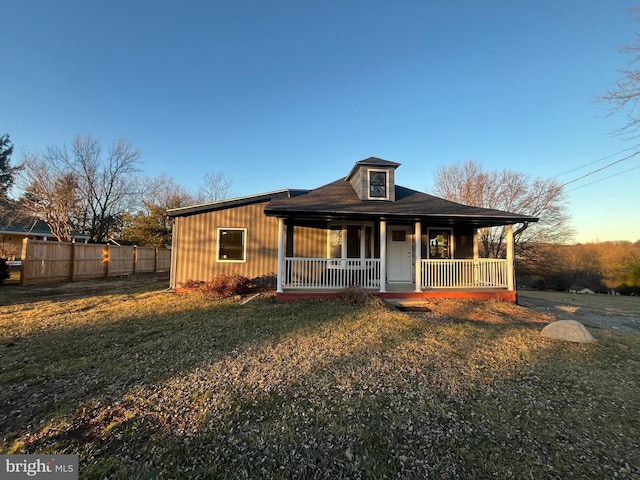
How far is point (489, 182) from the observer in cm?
2628

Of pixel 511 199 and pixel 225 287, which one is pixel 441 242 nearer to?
pixel 225 287

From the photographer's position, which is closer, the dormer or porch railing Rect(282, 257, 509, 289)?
porch railing Rect(282, 257, 509, 289)

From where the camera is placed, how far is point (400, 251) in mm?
11242

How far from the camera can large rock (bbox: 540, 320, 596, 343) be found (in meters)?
5.49

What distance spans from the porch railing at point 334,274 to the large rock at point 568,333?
474 centimetres

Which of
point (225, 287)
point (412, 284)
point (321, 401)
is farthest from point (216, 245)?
point (321, 401)

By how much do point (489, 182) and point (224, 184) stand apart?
28293 mm

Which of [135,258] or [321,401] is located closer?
[321,401]

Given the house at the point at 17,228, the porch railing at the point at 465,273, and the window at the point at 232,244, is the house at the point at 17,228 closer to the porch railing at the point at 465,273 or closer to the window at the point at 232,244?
the window at the point at 232,244

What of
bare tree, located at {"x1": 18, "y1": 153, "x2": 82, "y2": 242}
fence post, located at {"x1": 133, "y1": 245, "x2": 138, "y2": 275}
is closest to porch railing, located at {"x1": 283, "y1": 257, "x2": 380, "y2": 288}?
fence post, located at {"x1": 133, "y1": 245, "x2": 138, "y2": 275}

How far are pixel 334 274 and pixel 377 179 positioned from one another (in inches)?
158

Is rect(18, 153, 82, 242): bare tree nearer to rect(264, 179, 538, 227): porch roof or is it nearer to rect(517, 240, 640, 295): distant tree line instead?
rect(264, 179, 538, 227): porch roof

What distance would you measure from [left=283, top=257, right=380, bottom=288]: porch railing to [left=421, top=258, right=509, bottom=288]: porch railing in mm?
1770

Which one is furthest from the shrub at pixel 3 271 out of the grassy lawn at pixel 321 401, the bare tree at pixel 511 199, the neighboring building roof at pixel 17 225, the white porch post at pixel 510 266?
the bare tree at pixel 511 199
